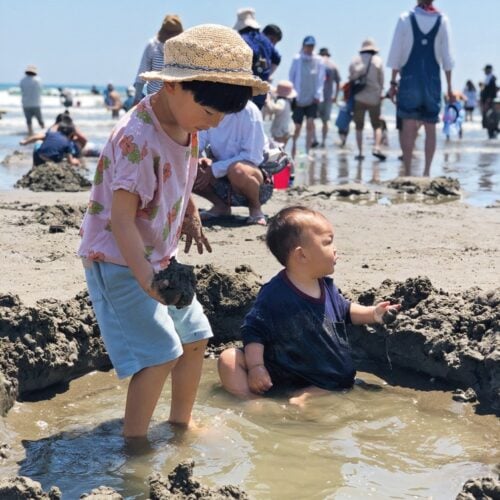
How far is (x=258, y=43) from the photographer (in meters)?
8.19

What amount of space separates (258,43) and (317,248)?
179 inches

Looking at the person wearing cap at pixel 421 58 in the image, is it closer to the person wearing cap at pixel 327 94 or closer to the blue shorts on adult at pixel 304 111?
the blue shorts on adult at pixel 304 111

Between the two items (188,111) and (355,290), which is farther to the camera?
(355,290)

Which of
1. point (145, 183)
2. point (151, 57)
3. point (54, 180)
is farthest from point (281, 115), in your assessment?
point (145, 183)

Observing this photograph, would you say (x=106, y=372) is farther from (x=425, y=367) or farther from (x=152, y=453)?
(x=425, y=367)

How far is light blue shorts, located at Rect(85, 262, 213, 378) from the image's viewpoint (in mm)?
3217

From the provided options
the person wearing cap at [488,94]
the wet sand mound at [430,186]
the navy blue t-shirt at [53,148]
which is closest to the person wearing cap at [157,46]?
the wet sand mound at [430,186]

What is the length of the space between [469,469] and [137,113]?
1.65 meters

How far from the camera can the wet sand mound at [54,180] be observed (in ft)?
30.8

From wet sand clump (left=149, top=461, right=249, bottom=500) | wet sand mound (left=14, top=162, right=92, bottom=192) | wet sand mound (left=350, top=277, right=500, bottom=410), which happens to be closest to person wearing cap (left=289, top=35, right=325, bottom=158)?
wet sand mound (left=14, top=162, right=92, bottom=192)

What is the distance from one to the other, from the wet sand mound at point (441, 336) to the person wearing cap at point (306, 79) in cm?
972

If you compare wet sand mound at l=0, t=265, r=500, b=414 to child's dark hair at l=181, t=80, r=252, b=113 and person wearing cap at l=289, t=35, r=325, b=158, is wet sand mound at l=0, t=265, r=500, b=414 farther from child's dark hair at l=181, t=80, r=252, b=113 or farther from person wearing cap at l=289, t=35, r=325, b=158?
person wearing cap at l=289, t=35, r=325, b=158

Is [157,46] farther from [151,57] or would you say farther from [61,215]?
[61,215]

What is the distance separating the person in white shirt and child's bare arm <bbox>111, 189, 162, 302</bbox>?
3.57 m
